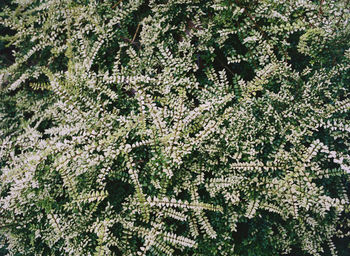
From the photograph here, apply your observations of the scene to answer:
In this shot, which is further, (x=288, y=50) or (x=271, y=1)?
(x=288, y=50)

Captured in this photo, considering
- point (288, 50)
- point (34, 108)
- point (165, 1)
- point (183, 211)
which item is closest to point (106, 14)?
point (165, 1)

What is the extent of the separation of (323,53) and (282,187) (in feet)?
3.93

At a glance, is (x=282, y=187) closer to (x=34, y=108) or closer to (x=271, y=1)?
(x=271, y=1)

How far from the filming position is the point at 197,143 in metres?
1.82

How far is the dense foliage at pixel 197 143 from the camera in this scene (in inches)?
71.9

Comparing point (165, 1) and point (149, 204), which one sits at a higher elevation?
point (165, 1)

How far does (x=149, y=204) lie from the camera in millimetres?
1792

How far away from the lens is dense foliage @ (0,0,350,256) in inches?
71.9

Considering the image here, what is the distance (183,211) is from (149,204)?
0.91 ft

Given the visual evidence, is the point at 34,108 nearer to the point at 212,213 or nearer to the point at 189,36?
the point at 189,36

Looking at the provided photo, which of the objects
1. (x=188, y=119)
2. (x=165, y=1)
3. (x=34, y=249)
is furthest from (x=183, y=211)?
(x=165, y=1)

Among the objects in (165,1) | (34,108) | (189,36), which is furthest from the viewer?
(34,108)

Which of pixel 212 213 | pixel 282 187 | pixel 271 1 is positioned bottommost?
pixel 212 213

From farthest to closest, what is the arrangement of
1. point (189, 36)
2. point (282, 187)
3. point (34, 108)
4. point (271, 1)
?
1. point (34, 108)
2. point (189, 36)
3. point (271, 1)
4. point (282, 187)
